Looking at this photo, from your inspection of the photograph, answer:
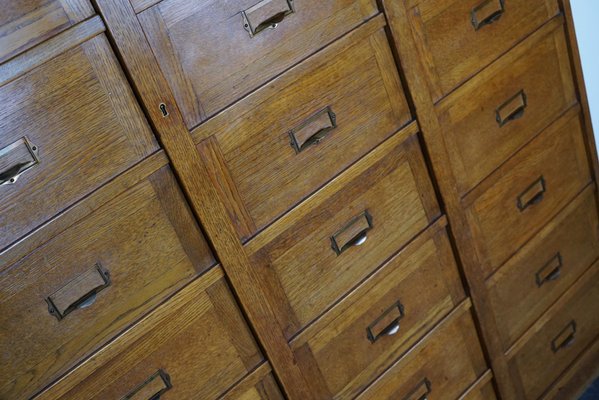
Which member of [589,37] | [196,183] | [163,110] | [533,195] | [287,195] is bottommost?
[533,195]

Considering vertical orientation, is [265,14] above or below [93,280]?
above

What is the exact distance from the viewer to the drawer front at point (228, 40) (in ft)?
3.80

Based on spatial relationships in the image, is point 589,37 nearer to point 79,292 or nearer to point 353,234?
point 353,234

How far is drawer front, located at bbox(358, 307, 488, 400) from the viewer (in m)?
1.58

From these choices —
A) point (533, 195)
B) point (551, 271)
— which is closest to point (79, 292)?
point (533, 195)

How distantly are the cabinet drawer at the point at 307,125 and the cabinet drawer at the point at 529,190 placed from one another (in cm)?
35

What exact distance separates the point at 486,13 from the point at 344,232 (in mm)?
559

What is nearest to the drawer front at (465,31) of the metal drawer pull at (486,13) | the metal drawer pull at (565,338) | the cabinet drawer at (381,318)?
the metal drawer pull at (486,13)

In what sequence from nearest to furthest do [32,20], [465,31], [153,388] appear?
[32,20]
[153,388]
[465,31]

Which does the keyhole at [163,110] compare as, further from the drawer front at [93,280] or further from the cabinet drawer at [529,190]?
the cabinet drawer at [529,190]

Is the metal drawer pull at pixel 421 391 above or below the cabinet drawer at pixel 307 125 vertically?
below

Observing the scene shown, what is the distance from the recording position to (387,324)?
1.54 metres

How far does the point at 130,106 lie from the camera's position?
1134 mm

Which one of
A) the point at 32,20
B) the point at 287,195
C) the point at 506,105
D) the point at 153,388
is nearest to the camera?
the point at 32,20
